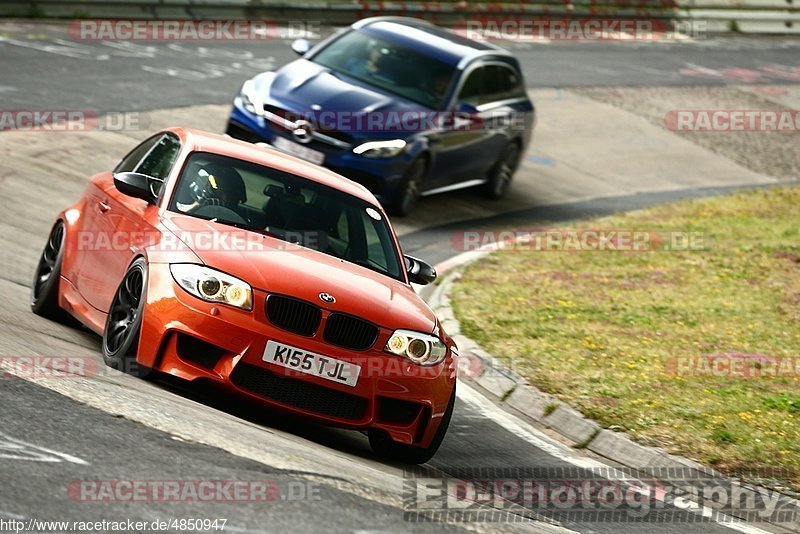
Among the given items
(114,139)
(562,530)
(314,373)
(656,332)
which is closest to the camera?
(562,530)

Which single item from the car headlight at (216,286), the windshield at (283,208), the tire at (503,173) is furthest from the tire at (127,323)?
the tire at (503,173)

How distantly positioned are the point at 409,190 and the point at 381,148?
0.82 m

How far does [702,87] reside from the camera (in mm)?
30203

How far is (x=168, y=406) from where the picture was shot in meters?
7.09

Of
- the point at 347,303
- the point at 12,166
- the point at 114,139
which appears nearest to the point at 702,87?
the point at 114,139

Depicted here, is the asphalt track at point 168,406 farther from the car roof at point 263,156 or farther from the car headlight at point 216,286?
the car roof at point 263,156

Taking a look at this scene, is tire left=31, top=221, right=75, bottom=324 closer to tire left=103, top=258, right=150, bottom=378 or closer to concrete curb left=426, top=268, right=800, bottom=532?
tire left=103, top=258, right=150, bottom=378

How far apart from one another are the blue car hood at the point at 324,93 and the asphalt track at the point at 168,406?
1.48m

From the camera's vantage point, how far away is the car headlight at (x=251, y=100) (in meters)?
Answer: 15.7

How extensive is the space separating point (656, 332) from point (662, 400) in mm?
2205

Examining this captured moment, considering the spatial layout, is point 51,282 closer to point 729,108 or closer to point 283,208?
point 283,208

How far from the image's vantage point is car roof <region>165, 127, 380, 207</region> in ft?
29.4

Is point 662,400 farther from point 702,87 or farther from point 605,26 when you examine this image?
point 605,26

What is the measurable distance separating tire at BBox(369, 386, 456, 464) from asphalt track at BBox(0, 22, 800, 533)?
0.44 ft
